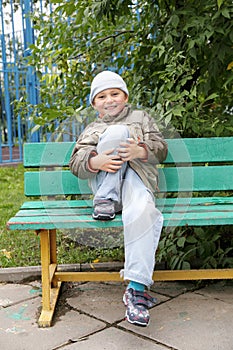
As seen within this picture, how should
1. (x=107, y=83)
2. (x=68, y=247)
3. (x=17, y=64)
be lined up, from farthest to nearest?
(x=17, y=64) < (x=68, y=247) < (x=107, y=83)

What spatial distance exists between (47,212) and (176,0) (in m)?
1.59

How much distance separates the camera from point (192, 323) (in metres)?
2.55

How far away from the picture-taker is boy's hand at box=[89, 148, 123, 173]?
2.62m

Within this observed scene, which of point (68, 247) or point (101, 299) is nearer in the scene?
point (101, 299)

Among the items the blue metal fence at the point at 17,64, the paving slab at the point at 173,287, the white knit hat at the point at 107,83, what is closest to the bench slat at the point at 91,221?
the paving slab at the point at 173,287

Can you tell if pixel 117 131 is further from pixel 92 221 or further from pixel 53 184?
pixel 53 184

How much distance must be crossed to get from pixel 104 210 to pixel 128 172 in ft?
0.95

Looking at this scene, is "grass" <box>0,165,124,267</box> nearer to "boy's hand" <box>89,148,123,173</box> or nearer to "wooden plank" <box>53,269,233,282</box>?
"wooden plank" <box>53,269,233,282</box>

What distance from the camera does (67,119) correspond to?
10.9 ft

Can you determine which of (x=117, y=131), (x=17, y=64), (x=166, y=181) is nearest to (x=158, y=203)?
(x=166, y=181)

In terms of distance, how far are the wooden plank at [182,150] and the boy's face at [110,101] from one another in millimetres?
328

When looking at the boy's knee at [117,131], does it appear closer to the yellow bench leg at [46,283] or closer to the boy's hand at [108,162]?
the boy's hand at [108,162]

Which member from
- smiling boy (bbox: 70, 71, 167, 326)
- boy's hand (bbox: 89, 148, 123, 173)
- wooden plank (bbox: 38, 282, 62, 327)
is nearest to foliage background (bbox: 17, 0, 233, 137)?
smiling boy (bbox: 70, 71, 167, 326)

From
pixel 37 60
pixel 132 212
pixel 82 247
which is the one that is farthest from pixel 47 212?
pixel 37 60
